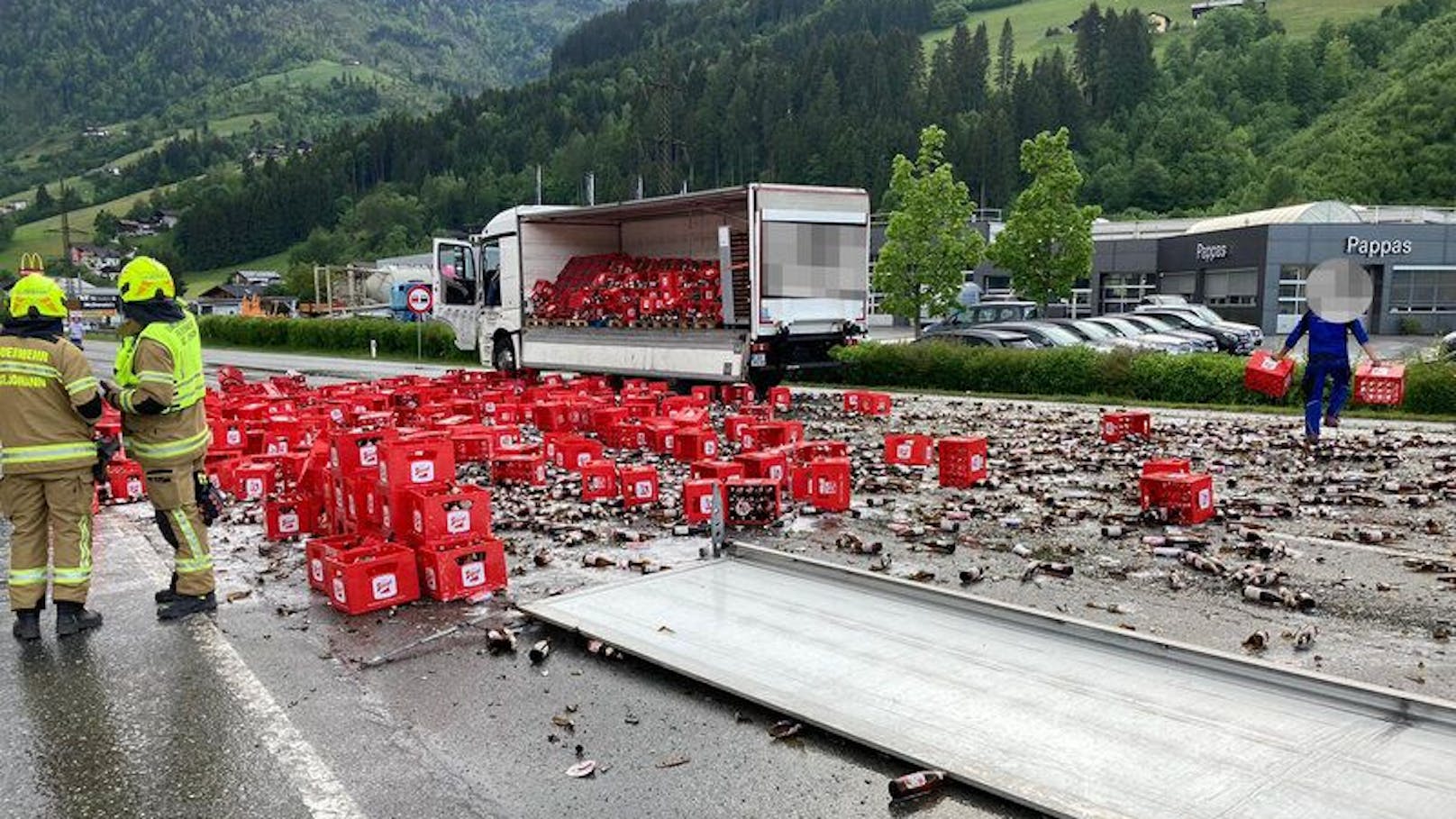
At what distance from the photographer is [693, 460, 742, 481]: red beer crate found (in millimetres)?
9445

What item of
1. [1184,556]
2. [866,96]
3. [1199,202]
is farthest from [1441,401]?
[866,96]

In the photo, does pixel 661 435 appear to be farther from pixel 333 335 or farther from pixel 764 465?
pixel 333 335

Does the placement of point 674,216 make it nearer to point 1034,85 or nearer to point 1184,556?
point 1184,556

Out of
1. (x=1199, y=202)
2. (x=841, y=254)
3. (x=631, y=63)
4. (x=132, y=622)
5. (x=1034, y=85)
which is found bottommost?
(x=132, y=622)

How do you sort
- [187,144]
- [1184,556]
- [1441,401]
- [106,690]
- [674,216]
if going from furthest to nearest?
[187,144] < [674,216] < [1441,401] < [1184,556] < [106,690]

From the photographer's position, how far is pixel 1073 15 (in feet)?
592

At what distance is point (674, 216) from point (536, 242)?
11.5 feet

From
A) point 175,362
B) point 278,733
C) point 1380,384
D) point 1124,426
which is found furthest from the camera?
point 1380,384

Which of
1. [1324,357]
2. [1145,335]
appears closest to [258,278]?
[1145,335]

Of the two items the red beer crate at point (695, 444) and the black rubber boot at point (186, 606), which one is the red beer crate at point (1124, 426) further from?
the black rubber boot at point (186, 606)

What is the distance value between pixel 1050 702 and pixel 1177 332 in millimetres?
25226

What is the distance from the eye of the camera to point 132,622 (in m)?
6.62

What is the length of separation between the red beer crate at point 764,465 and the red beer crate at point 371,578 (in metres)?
3.82

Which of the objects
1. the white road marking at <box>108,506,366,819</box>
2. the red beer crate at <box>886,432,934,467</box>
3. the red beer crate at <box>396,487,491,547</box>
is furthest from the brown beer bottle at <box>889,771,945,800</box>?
the red beer crate at <box>886,432,934,467</box>
